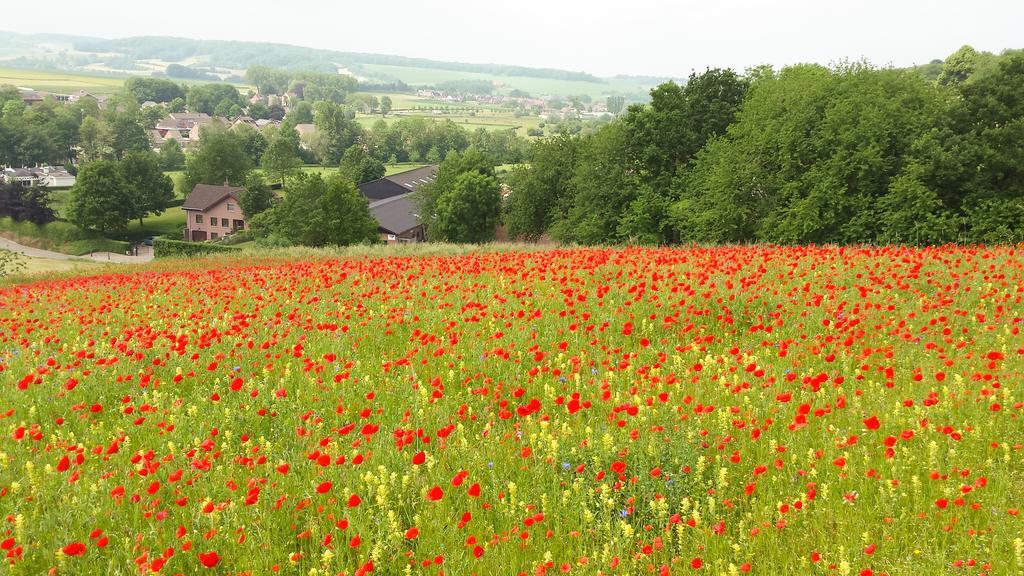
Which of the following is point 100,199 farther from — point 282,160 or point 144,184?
point 282,160

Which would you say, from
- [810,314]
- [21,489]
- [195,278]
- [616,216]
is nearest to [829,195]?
[616,216]

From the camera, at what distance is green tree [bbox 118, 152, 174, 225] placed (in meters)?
86.1

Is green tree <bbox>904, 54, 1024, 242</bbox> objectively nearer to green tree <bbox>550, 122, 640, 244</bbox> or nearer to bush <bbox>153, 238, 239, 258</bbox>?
green tree <bbox>550, 122, 640, 244</bbox>

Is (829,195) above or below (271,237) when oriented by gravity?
above

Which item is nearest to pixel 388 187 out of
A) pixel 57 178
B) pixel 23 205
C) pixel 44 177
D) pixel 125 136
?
pixel 23 205

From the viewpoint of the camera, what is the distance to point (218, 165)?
346 feet

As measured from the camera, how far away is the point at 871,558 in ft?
11.7

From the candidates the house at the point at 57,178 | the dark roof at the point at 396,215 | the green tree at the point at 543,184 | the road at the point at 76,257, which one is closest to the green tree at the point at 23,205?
the road at the point at 76,257

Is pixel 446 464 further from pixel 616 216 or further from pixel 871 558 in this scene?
pixel 616 216

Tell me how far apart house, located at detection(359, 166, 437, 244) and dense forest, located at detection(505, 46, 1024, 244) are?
2678 cm

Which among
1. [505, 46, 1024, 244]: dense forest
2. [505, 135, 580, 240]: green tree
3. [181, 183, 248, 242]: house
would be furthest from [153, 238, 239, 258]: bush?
[505, 46, 1024, 244]: dense forest

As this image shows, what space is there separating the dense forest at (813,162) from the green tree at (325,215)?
73.8 ft

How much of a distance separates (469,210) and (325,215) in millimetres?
14351

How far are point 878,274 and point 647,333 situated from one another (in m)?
4.61
